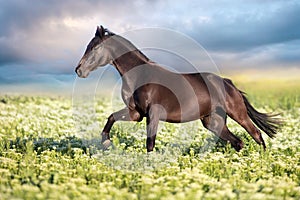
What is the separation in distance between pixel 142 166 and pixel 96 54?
233cm

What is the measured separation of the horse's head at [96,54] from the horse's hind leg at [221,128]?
2.47 m

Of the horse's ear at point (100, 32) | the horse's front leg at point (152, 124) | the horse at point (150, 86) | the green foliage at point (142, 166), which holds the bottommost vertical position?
the green foliage at point (142, 166)

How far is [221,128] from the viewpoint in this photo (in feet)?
31.9

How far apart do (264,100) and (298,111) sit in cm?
396

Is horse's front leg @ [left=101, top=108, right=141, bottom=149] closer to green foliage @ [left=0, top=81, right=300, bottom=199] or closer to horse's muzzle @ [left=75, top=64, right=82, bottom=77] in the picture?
green foliage @ [left=0, top=81, right=300, bottom=199]

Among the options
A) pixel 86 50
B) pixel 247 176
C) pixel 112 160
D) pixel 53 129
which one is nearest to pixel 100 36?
pixel 86 50

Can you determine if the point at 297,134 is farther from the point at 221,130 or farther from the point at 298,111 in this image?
the point at 298,111

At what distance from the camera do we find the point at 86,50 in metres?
8.60

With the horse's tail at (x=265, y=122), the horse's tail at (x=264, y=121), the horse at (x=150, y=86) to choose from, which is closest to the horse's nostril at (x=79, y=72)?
the horse at (x=150, y=86)

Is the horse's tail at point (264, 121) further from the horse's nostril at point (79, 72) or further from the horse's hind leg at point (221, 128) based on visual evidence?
the horse's nostril at point (79, 72)

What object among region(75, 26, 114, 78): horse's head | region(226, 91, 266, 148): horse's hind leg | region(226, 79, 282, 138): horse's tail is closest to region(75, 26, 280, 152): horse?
region(75, 26, 114, 78): horse's head

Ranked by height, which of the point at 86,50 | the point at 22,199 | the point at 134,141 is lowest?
the point at 22,199

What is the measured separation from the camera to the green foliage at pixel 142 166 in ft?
18.4

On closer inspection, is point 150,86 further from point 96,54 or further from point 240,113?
point 240,113
